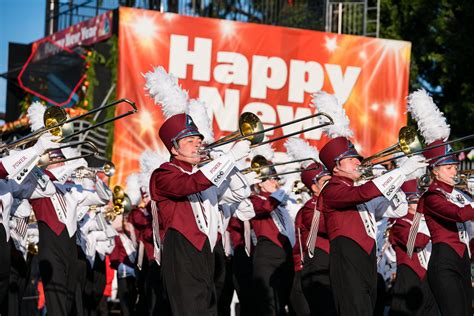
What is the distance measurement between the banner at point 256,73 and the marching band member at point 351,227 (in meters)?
8.80

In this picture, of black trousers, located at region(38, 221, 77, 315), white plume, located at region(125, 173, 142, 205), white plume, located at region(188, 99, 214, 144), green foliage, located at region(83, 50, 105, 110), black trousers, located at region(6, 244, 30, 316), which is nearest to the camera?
white plume, located at region(188, 99, 214, 144)

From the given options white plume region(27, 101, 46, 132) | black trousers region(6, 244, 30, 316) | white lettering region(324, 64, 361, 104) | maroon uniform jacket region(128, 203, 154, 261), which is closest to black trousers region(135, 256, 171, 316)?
maroon uniform jacket region(128, 203, 154, 261)

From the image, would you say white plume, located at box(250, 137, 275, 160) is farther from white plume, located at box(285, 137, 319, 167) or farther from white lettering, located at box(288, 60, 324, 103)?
white lettering, located at box(288, 60, 324, 103)

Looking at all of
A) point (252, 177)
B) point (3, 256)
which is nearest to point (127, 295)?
point (252, 177)

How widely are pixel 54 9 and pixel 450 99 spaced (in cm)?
866

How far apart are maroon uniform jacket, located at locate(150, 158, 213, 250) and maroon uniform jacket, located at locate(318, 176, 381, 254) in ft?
3.93

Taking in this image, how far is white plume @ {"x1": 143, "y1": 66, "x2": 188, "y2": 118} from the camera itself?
31.6ft

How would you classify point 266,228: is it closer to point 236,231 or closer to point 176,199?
point 236,231

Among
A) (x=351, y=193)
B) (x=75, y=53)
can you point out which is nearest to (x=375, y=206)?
(x=351, y=193)

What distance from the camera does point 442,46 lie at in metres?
24.4

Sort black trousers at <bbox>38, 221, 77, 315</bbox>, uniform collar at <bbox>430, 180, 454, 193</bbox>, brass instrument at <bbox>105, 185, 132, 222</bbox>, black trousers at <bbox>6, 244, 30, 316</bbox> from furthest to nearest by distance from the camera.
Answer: brass instrument at <bbox>105, 185, 132, 222</bbox>
black trousers at <bbox>6, 244, 30, 316</bbox>
black trousers at <bbox>38, 221, 77, 315</bbox>
uniform collar at <bbox>430, 180, 454, 193</bbox>

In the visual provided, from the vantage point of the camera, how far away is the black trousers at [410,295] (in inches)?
450

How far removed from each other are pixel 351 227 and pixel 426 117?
162cm

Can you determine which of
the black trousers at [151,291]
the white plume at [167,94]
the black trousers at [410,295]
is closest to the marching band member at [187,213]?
the white plume at [167,94]
